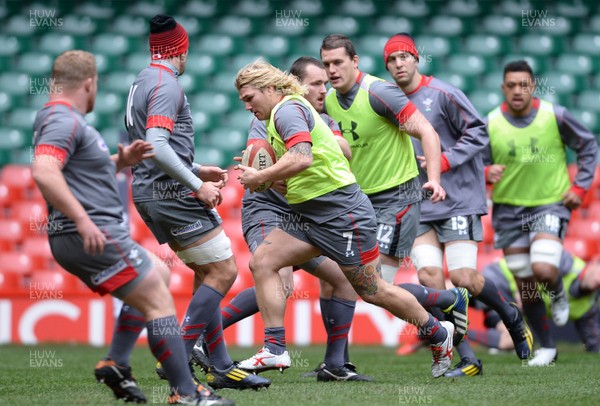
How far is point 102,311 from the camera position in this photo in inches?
386

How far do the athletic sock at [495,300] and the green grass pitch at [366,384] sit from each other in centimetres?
38

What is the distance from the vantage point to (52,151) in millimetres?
4109

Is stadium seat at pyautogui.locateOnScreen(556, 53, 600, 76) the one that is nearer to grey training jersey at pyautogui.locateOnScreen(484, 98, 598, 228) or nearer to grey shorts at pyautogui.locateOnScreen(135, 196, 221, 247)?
grey training jersey at pyautogui.locateOnScreen(484, 98, 598, 228)

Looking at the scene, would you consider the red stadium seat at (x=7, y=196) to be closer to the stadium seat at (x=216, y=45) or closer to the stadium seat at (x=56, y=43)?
the stadium seat at (x=56, y=43)

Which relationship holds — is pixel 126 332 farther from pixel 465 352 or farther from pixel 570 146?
pixel 570 146

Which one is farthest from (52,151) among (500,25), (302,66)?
(500,25)

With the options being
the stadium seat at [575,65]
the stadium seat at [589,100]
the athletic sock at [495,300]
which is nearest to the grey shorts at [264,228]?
the athletic sock at [495,300]

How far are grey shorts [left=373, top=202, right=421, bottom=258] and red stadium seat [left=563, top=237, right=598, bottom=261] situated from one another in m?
5.05

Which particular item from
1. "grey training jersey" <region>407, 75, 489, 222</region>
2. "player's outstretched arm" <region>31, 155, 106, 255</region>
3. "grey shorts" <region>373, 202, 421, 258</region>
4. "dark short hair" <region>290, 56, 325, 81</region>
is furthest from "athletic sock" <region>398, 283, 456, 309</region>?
"player's outstretched arm" <region>31, 155, 106, 255</region>

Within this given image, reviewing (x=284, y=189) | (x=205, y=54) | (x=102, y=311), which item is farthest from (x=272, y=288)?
(x=205, y=54)

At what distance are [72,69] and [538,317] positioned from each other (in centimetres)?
474

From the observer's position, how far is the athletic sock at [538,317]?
7656 millimetres

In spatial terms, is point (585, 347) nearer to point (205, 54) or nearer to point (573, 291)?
point (573, 291)

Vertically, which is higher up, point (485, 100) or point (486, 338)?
point (485, 100)
